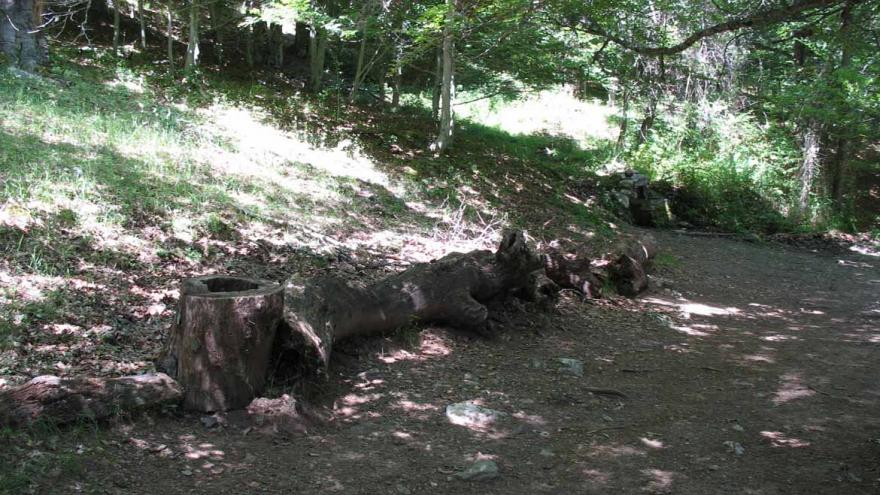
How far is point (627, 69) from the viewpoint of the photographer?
51.1 ft

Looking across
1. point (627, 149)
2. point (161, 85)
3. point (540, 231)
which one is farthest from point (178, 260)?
point (627, 149)

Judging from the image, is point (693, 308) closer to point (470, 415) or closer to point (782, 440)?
point (782, 440)

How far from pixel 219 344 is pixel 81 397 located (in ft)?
2.50

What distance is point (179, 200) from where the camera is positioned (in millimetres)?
6828

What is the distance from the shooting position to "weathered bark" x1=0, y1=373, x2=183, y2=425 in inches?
128

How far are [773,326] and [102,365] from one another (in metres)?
7.19

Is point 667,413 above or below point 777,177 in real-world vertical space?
below

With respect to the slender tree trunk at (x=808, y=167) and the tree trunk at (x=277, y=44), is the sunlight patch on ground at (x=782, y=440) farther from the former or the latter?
the tree trunk at (x=277, y=44)

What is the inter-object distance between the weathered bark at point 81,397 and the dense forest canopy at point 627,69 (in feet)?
23.9

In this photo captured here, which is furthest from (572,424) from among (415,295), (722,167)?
(722,167)

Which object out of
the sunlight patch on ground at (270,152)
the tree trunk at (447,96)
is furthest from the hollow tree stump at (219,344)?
the tree trunk at (447,96)

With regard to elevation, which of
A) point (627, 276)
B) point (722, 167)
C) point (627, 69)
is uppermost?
point (627, 69)

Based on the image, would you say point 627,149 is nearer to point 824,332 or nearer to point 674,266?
point 674,266

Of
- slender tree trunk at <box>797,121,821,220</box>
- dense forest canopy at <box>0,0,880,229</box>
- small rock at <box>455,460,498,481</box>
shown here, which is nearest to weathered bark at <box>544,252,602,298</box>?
dense forest canopy at <box>0,0,880,229</box>
